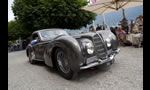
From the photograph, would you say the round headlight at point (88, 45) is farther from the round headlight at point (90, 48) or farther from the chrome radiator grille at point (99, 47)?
the chrome radiator grille at point (99, 47)

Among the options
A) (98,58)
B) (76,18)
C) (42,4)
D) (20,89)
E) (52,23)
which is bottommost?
(20,89)

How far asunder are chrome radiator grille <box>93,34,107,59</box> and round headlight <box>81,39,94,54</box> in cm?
16

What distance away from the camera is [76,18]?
1109 centimetres

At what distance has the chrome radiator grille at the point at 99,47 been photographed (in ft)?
8.46

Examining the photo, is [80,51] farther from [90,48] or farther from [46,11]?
[46,11]

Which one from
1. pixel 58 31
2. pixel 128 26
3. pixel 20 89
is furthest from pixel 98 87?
pixel 128 26

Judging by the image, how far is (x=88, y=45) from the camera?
94.7 inches

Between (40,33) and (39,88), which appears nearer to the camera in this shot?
(39,88)

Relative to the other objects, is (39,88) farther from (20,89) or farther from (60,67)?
(60,67)

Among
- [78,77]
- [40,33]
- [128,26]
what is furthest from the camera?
[128,26]

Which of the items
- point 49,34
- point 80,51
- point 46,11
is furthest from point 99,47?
point 46,11

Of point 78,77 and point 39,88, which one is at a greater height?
point 78,77

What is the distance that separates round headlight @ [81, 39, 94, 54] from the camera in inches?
93.4

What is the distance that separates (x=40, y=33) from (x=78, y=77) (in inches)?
101
